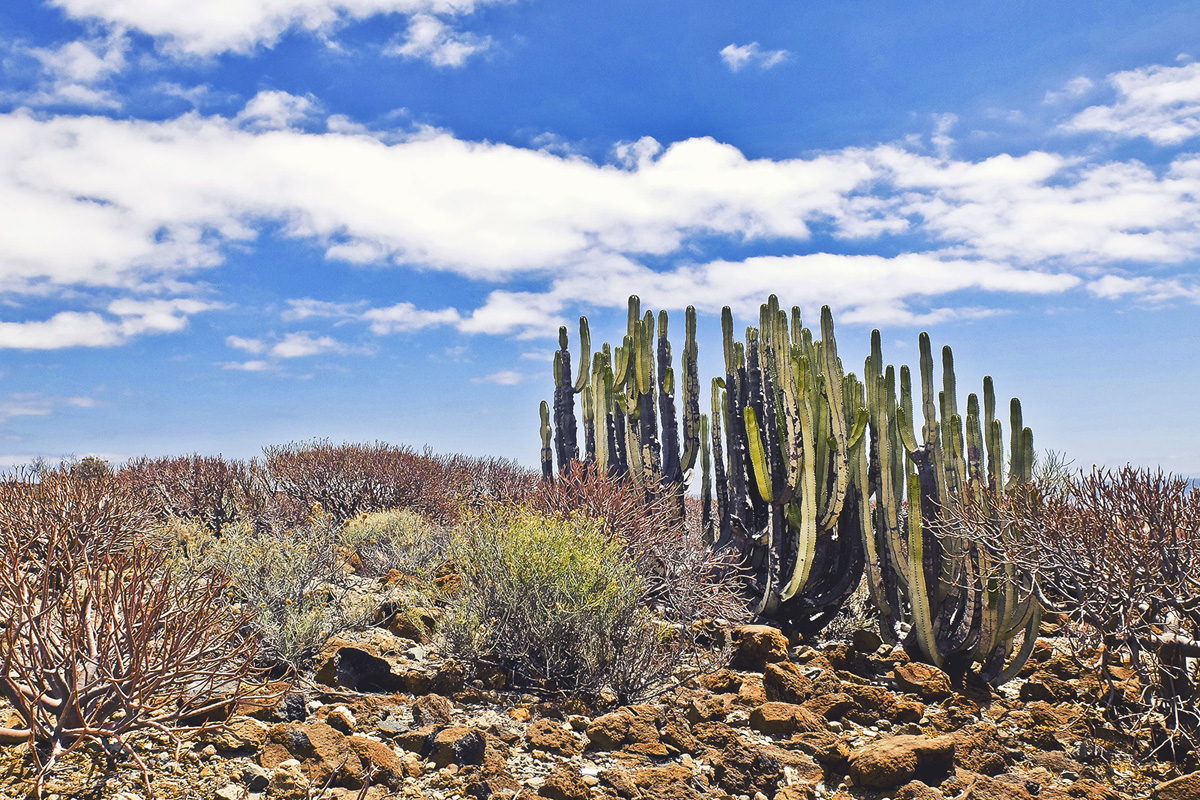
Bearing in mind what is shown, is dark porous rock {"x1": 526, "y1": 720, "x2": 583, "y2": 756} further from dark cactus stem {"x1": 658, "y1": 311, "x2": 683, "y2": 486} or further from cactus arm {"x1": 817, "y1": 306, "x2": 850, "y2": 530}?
dark cactus stem {"x1": 658, "y1": 311, "x2": 683, "y2": 486}

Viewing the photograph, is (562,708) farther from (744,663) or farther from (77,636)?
(77,636)

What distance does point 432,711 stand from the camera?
499 cm

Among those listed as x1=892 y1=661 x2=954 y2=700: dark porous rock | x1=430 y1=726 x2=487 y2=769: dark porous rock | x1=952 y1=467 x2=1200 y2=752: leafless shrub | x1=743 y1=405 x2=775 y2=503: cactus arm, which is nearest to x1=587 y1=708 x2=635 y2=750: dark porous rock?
x1=430 y1=726 x2=487 y2=769: dark porous rock

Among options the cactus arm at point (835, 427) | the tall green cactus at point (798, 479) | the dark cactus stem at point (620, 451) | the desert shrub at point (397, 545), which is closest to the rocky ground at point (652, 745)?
the tall green cactus at point (798, 479)

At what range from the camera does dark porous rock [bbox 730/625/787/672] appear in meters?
6.30

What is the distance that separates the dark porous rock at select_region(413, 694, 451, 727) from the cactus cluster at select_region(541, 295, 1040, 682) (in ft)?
11.0

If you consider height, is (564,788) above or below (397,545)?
below

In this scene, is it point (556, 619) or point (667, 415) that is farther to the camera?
point (667, 415)

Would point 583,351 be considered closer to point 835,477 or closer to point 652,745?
point 835,477

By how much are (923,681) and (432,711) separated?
11.6 ft

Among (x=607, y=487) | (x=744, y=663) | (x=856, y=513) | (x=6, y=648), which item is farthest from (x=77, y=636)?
(x=856, y=513)

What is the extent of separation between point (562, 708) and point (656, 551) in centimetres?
237

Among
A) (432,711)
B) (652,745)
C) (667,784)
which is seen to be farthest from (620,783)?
(432,711)

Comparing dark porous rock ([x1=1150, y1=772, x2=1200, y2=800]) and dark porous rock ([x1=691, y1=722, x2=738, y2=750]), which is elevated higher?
dark porous rock ([x1=691, y1=722, x2=738, y2=750])
